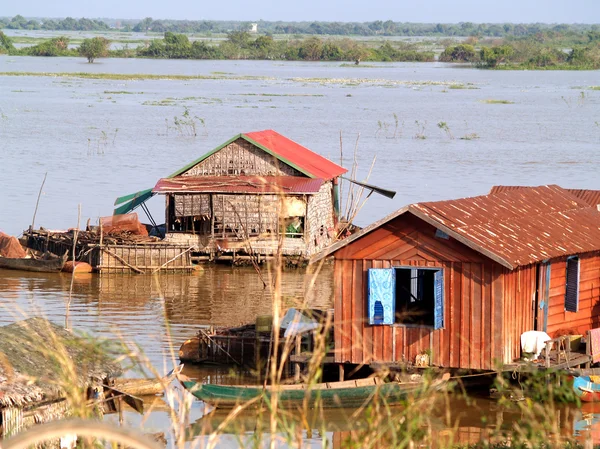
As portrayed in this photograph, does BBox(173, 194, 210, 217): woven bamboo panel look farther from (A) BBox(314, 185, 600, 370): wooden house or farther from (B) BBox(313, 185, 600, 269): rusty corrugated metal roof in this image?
(A) BBox(314, 185, 600, 370): wooden house

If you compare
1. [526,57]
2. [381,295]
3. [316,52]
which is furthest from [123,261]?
[316,52]

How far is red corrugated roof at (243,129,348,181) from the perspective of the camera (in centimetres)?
2569

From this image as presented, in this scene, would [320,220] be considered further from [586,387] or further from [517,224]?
[586,387]

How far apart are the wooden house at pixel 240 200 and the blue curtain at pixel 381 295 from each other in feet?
33.5

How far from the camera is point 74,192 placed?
117 feet

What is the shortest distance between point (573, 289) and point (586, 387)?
1934mm

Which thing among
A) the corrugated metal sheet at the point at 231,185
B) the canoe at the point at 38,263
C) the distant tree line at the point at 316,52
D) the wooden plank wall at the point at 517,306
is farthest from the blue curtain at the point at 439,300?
the distant tree line at the point at 316,52

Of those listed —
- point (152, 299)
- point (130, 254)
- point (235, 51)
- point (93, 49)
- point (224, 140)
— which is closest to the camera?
point (152, 299)

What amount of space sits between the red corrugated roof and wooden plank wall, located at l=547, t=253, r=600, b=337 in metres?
10.1

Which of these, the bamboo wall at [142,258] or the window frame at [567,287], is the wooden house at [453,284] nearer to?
the window frame at [567,287]

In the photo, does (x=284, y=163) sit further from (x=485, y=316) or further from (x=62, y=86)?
(x=62, y=86)

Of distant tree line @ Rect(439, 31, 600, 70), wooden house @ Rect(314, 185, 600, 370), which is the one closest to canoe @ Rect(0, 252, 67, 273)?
wooden house @ Rect(314, 185, 600, 370)

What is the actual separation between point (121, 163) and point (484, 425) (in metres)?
29.6

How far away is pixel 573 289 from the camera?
52.5 ft
